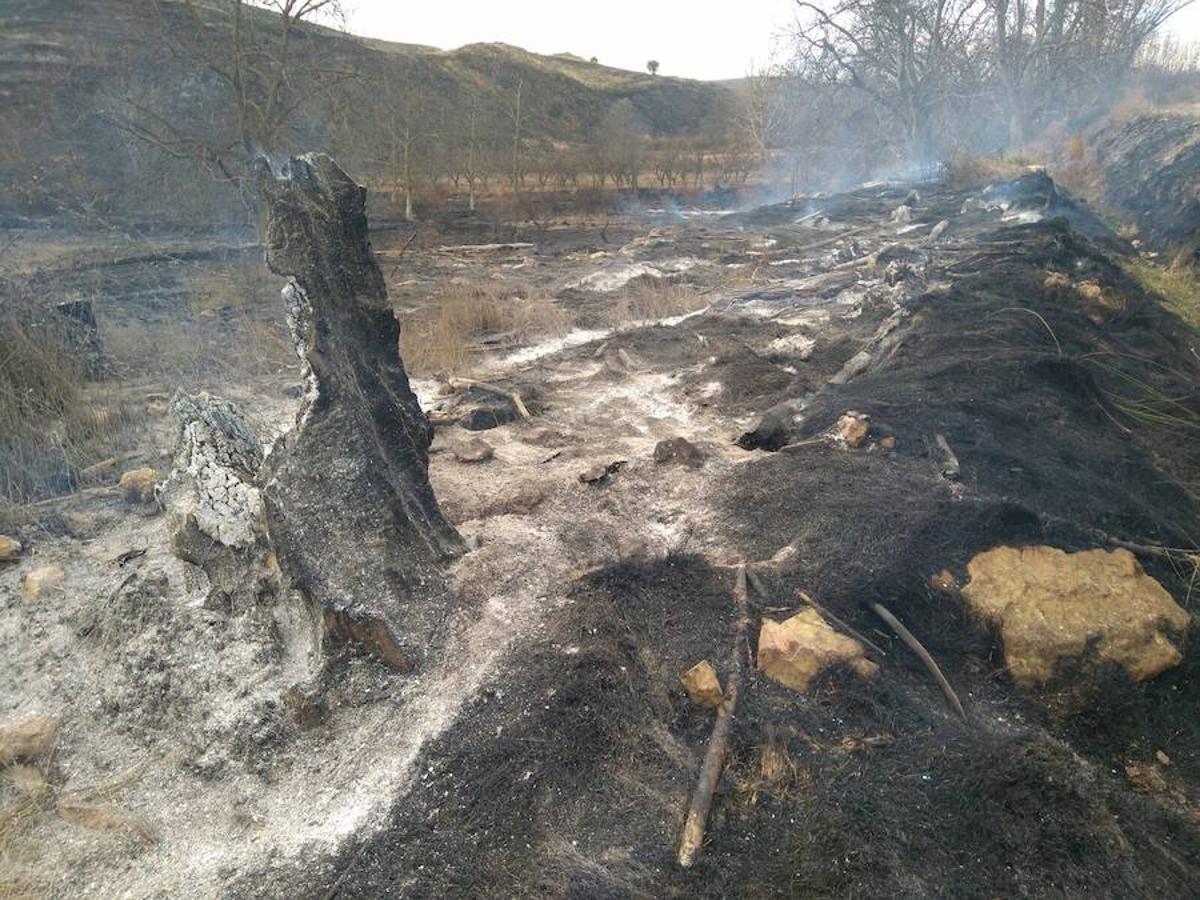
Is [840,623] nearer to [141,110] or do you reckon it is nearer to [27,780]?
[27,780]

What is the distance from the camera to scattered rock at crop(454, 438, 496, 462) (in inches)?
234

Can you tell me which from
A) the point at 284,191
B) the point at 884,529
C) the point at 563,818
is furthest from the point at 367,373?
the point at 884,529

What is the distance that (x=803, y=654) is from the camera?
3.41 meters

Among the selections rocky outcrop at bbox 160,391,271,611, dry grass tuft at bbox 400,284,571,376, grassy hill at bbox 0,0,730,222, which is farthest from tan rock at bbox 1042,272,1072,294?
grassy hill at bbox 0,0,730,222

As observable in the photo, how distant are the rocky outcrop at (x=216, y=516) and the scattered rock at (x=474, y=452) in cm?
218

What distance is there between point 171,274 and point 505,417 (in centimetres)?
1050

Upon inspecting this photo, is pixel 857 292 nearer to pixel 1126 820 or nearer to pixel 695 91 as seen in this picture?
pixel 1126 820

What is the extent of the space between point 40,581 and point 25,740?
1482 mm

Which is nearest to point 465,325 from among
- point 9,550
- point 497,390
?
point 497,390

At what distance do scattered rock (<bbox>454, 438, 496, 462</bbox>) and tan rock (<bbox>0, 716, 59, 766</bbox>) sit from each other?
328cm

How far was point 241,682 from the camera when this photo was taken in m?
3.47

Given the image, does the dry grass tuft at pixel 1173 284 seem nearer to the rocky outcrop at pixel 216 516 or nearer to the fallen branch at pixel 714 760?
the fallen branch at pixel 714 760

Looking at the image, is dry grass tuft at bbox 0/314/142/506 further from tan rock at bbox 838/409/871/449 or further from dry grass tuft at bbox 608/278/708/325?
dry grass tuft at bbox 608/278/708/325

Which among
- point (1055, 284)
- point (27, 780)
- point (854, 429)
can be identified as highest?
point (1055, 284)
